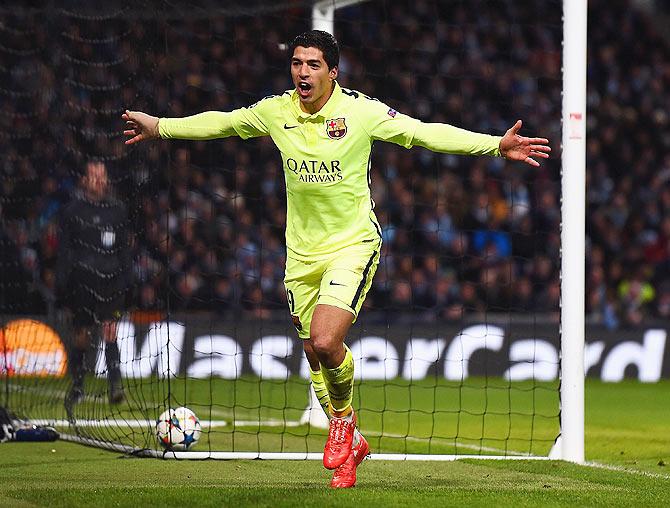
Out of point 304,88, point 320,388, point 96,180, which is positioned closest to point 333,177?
point 304,88

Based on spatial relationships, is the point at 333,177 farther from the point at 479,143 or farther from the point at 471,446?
the point at 471,446

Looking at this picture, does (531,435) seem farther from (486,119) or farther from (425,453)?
(486,119)

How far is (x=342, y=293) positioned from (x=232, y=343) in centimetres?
883

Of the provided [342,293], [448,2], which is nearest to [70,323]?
[342,293]

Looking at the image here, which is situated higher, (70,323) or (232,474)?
(70,323)

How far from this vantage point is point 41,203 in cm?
1296

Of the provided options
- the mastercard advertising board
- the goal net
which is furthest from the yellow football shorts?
the mastercard advertising board

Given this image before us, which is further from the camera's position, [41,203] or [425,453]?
[41,203]

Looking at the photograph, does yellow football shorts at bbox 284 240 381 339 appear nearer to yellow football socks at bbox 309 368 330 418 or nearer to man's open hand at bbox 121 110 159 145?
yellow football socks at bbox 309 368 330 418

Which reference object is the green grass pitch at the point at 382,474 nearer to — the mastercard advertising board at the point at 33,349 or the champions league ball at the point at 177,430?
the champions league ball at the point at 177,430

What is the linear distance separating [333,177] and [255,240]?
10.3 metres

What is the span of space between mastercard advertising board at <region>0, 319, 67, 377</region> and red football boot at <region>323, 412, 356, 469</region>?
5177 millimetres

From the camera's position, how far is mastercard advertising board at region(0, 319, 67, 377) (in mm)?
11641

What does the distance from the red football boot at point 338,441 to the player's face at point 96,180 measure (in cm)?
443
